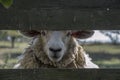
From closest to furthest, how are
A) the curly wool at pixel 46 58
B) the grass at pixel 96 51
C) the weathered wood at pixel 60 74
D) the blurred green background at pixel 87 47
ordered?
the weathered wood at pixel 60 74, the curly wool at pixel 46 58, the grass at pixel 96 51, the blurred green background at pixel 87 47

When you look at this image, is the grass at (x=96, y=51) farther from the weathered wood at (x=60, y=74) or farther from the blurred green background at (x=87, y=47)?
the weathered wood at (x=60, y=74)

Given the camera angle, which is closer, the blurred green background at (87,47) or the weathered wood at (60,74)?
the weathered wood at (60,74)

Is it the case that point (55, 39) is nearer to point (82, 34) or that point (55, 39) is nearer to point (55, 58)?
point (55, 58)

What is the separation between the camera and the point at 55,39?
17.3 ft

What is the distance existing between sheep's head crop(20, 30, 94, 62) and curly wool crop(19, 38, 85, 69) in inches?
2.4

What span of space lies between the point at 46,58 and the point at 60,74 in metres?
1.57

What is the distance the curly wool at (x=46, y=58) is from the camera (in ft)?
18.5

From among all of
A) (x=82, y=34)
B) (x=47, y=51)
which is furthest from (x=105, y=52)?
(x=47, y=51)

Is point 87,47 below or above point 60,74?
below
